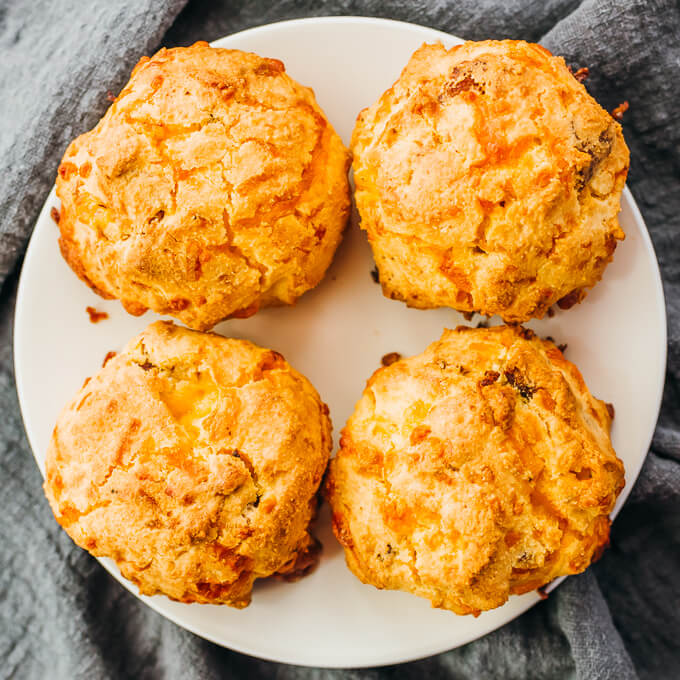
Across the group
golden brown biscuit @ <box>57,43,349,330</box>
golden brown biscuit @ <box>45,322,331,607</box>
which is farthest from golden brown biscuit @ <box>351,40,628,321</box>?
golden brown biscuit @ <box>45,322,331,607</box>

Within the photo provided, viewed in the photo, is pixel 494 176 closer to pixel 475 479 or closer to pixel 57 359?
pixel 475 479

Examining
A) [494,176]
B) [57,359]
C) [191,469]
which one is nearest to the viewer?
[494,176]

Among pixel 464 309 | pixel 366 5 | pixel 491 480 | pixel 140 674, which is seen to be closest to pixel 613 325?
pixel 464 309

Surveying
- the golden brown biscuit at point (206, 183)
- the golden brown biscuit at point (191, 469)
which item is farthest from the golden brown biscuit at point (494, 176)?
the golden brown biscuit at point (191, 469)

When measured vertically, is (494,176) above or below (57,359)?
above

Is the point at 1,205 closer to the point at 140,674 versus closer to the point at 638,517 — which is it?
the point at 140,674

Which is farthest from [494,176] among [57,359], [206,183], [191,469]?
[57,359]
